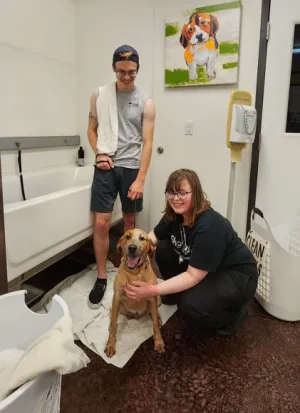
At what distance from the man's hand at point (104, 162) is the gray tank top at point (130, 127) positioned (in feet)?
0.15

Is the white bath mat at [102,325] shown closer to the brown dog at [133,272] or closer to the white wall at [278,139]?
the brown dog at [133,272]

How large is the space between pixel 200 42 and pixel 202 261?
63.4 inches

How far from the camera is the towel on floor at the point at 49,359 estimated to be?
69 cm

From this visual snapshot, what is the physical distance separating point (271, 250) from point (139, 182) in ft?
2.72

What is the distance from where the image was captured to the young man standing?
189cm

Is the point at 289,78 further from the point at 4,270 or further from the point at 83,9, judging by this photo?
the point at 4,270

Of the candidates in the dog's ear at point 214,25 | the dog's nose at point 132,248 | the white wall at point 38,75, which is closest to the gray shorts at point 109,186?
the dog's nose at point 132,248

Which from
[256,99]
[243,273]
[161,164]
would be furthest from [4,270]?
[256,99]

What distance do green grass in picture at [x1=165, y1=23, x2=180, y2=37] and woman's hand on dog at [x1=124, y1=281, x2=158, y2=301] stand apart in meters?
1.80

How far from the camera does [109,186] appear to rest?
75.9 inches

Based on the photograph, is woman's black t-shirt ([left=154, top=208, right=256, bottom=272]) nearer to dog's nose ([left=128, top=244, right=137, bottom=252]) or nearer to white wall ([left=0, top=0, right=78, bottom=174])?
dog's nose ([left=128, top=244, right=137, bottom=252])

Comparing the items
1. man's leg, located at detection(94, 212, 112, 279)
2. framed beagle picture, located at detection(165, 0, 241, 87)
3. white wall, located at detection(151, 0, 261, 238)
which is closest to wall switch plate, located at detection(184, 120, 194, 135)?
white wall, located at detection(151, 0, 261, 238)


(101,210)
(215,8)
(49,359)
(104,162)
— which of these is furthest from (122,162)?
(49,359)

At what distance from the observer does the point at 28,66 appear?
7.35 ft
